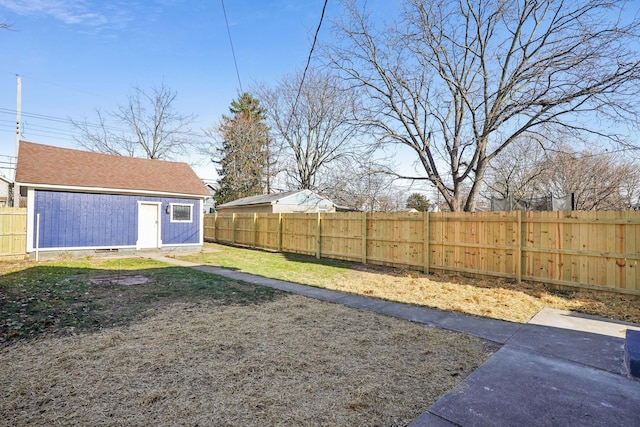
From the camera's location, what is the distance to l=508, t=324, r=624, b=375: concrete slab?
3.41 metres

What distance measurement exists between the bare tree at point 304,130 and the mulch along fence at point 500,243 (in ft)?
49.1

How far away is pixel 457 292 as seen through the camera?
6.90 meters

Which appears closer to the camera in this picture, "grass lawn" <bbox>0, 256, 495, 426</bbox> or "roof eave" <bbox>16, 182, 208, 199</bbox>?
"grass lawn" <bbox>0, 256, 495, 426</bbox>

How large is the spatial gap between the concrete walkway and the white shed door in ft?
39.6

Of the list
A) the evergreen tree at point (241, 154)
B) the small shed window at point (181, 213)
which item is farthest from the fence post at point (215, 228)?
the evergreen tree at point (241, 154)

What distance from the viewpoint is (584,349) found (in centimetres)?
374

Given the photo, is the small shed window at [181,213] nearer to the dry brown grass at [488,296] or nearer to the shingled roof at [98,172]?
the shingled roof at [98,172]

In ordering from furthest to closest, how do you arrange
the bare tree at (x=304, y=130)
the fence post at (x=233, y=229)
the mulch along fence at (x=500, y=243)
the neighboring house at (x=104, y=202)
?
1. the bare tree at (x=304, y=130)
2. the fence post at (x=233, y=229)
3. the neighboring house at (x=104, y=202)
4. the mulch along fence at (x=500, y=243)

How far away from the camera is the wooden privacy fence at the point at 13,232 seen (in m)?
10.7

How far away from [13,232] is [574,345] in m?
14.9

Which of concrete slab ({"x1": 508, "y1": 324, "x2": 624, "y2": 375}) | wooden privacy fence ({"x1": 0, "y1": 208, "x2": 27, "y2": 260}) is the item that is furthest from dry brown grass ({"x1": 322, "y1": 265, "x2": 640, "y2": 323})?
wooden privacy fence ({"x1": 0, "y1": 208, "x2": 27, "y2": 260})

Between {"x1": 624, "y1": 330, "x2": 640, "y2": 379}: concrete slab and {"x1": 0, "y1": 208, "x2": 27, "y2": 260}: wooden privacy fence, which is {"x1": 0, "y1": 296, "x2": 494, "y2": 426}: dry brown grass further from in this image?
{"x1": 0, "y1": 208, "x2": 27, "y2": 260}: wooden privacy fence

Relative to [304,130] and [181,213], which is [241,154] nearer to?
[304,130]

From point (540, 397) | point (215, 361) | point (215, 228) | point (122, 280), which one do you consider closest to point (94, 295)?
point (122, 280)
